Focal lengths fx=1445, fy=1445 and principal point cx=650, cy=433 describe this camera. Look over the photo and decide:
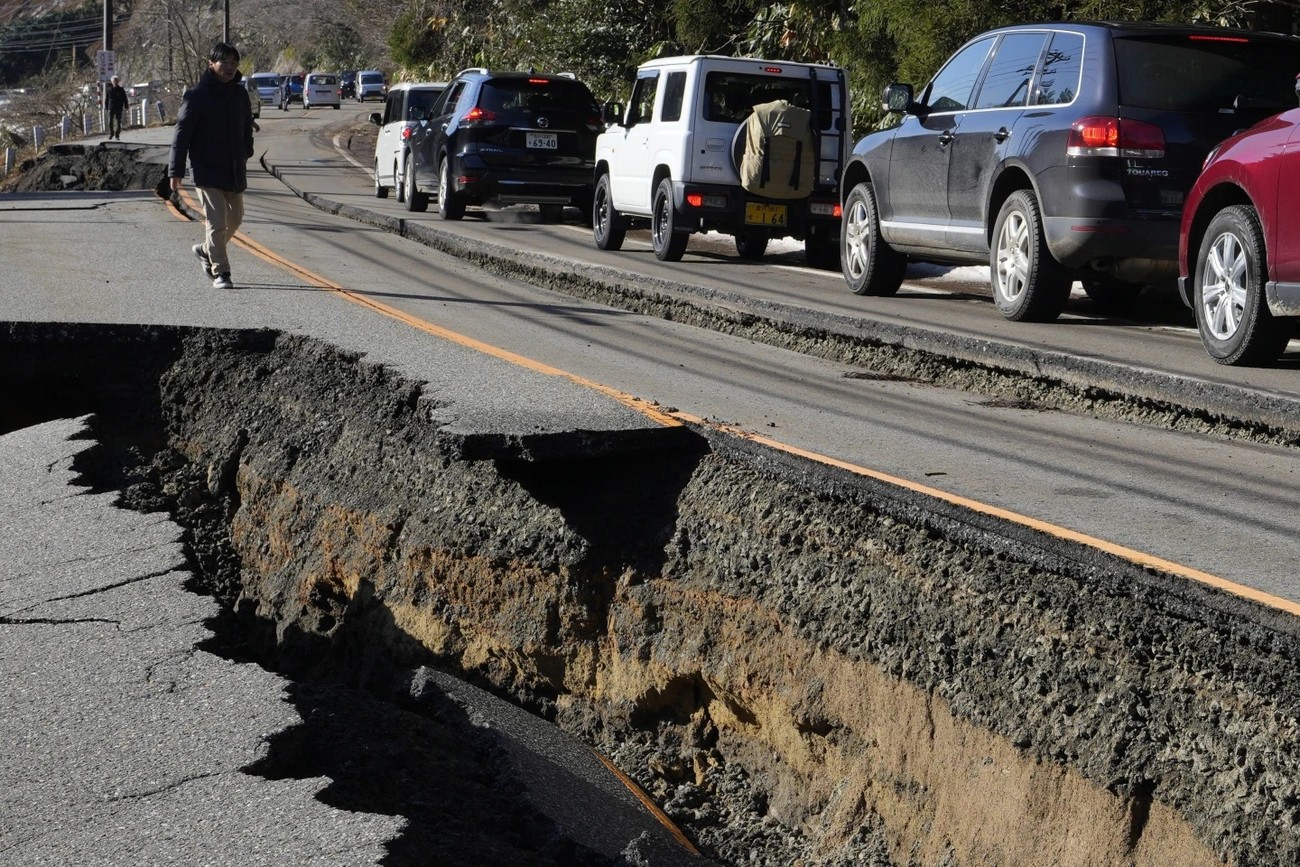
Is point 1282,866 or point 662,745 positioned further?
point 662,745

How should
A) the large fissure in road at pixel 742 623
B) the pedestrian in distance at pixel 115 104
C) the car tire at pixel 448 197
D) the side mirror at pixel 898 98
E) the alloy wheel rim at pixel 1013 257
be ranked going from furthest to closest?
the pedestrian in distance at pixel 115 104, the car tire at pixel 448 197, the side mirror at pixel 898 98, the alloy wheel rim at pixel 1013 257, the large fissure in road at pixel 742 623

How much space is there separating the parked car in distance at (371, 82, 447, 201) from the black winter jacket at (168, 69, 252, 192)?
10244 mm

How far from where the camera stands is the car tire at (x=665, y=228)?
1418 centimetres

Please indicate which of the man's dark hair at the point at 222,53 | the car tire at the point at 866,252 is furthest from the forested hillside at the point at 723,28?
the man's dark hair at the point at 222,53

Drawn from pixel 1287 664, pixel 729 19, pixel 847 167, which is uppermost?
pixel 729 19

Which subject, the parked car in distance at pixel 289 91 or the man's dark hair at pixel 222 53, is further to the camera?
the parked car in distance at pixel 289 91

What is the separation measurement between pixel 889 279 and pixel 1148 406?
173 inches

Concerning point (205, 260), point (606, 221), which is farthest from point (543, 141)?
point (205, 260)

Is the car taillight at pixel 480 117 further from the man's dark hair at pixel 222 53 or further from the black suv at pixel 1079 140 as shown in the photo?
the black suv at pixel 1079 140

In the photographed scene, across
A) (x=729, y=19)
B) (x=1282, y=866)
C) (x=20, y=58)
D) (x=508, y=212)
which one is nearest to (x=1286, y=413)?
(x=1282, y=866)

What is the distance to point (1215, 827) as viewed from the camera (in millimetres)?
3404

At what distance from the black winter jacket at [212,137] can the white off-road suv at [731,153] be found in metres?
4.38

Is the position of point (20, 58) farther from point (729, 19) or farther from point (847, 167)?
point (847, 167)

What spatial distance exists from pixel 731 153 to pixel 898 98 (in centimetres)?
355
